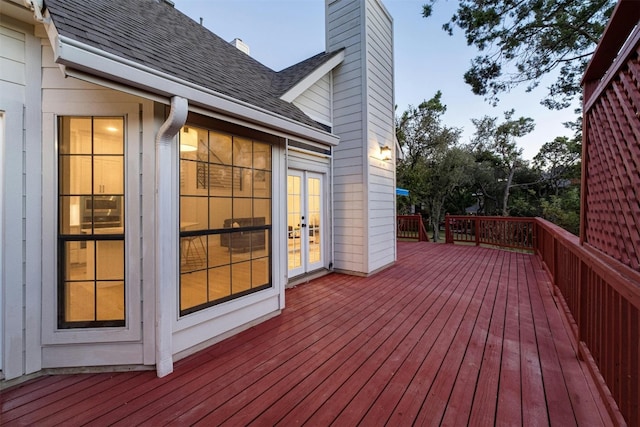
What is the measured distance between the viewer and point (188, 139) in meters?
2.35

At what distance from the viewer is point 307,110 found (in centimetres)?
470

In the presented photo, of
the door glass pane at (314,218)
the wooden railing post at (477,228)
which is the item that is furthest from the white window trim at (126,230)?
the wooden railing post at (477,228)

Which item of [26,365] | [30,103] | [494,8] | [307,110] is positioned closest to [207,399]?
[26,365]

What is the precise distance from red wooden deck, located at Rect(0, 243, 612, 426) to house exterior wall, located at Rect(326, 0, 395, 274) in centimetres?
177

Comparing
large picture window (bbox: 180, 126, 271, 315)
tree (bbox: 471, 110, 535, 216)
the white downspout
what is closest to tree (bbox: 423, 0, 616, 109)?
large picture window (bbox: 180, 126, 271, 315)

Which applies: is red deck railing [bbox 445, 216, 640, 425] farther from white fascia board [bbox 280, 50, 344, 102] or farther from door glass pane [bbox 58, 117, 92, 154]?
white fascia board [bbox 280, 50, 344, 102]

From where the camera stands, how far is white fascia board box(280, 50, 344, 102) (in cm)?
419

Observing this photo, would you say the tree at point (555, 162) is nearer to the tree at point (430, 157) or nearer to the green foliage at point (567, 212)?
the green foliage at point (567, 212)

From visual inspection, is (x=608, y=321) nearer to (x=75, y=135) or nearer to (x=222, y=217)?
(x=222, y=217)

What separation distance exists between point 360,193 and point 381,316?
7.75ft

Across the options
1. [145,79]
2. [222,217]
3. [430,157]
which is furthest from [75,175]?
[430,157]

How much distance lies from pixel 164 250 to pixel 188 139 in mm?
969

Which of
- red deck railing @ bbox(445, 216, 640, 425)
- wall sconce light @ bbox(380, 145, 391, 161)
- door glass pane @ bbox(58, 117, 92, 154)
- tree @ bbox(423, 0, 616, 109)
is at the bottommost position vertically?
red deck railing @ bbox(445, 216, 640, 425)

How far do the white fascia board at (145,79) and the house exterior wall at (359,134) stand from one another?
2.53 m
